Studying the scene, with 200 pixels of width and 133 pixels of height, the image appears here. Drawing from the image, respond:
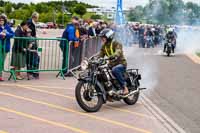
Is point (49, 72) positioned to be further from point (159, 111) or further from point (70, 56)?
point (159, 111)

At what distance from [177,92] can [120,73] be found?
3.08 m

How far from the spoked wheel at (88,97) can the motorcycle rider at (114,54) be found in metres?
0.70

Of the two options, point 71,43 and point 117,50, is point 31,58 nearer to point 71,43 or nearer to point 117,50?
point 71,43

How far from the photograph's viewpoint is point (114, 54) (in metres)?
10.2

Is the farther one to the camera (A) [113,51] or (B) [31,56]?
(B) [31,56]

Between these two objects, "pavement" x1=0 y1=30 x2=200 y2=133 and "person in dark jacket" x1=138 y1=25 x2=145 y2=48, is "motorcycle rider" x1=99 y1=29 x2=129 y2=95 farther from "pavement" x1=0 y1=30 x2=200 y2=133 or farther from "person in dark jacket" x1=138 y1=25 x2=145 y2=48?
"person in dark jacket" x1=138 y1=25 x2=145 y2=48

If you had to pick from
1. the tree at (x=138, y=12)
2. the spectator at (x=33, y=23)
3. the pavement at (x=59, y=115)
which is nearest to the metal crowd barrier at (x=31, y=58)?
the spectator at (x=33, y=23)

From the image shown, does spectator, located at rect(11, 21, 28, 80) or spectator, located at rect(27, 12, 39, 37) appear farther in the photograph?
spectator, located at rect(27, 12, 39, 37)

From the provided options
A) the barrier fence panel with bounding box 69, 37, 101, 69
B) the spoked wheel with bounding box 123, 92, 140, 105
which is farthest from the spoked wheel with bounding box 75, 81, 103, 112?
the barrier fence panel with bounding box 69, 37, 101, 69

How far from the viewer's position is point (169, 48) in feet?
89.8

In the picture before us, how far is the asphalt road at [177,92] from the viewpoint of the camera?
956cm

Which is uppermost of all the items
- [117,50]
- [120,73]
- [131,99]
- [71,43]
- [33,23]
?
[33,23]

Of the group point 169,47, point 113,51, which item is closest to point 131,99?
point 113,51

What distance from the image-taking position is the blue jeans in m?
10.3
